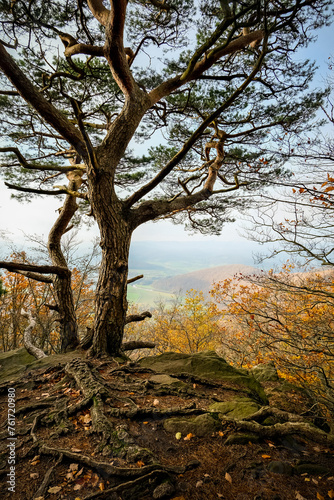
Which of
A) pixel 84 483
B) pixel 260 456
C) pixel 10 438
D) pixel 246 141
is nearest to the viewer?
pixel 84 483

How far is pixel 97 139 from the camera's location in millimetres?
6516

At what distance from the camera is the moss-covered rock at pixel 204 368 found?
11.1 ft

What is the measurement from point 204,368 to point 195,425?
1687mm

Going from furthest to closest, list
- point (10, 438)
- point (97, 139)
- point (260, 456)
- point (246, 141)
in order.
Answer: point (97, 139), point (246, 141), point (10, 438), point (260, 456)

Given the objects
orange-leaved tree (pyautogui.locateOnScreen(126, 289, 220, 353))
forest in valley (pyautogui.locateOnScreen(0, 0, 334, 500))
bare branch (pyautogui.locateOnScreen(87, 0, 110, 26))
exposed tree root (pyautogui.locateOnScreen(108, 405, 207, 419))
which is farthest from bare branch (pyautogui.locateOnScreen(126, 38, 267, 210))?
orange-leaved tree (pyautogui.locateOnScreen(126, 289, 220, 353))

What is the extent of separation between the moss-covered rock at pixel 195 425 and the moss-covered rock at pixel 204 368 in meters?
1.27

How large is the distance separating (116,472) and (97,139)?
7134 mm

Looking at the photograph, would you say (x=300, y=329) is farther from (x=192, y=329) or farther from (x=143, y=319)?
(x=192, y=329)

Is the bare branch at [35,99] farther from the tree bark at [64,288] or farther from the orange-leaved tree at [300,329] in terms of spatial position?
the orange-leaved tree at [300,329]

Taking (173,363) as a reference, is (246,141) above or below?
above

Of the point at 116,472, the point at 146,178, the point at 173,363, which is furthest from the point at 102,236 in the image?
the point at 146,178

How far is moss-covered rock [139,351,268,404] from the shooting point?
133 inches

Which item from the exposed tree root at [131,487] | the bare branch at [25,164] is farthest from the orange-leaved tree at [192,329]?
the exposed tree root at [131,487]

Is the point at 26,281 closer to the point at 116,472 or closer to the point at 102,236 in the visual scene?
the point at 102,236
